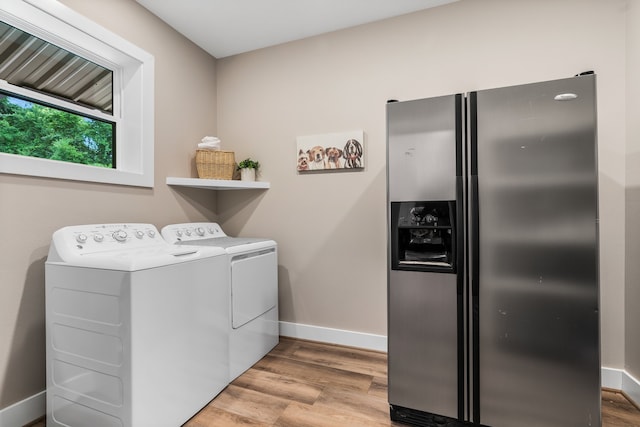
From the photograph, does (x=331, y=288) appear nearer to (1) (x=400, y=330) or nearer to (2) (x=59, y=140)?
(1) (x=400, y=330)

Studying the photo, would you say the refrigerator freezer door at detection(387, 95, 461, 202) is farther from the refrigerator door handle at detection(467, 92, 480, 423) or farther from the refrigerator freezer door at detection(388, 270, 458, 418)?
the refrigerator freezer door at detection(388, 270, 458, 418)

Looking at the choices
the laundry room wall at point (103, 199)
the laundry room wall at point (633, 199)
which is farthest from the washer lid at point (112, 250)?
the laundry room wall at point (633, 199)

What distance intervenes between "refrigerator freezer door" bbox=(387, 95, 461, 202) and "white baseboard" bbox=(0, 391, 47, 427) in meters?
2.20

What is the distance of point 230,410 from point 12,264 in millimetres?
1373

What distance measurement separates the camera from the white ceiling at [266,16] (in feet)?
7.30

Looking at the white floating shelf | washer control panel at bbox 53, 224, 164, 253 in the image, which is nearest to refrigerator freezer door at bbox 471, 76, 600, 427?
the white floating shelf

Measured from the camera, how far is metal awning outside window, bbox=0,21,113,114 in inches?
66.2

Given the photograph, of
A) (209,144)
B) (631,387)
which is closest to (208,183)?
(209,144)

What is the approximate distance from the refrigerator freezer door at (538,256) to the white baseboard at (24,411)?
2.31m

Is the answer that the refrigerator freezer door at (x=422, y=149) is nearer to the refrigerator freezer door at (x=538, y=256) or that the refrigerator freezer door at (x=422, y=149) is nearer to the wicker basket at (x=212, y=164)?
the refrigerator freezer door at (x=538, y=256)

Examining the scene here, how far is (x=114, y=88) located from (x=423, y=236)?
7.83ft

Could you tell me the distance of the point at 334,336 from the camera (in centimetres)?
257

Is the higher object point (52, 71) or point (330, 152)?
point (52, 71)

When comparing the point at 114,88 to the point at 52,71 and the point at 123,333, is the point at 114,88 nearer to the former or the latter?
the point at 52,71
